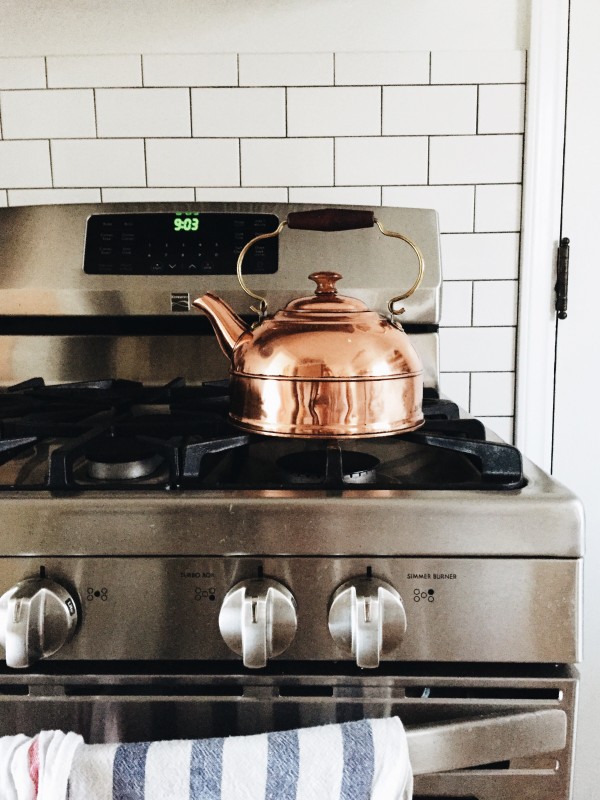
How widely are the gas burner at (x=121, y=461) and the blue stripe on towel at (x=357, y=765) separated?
313mm

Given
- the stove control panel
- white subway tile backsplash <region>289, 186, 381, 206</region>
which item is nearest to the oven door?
the stove control panel

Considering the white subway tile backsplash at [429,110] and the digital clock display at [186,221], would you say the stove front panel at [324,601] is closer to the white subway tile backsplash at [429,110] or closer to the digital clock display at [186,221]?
the digital clock display at [186,221]

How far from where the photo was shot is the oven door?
24.6 inches

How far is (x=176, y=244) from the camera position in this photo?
1.14 meters

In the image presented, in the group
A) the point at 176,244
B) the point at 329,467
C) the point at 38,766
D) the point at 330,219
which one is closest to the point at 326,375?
the point at 329,467

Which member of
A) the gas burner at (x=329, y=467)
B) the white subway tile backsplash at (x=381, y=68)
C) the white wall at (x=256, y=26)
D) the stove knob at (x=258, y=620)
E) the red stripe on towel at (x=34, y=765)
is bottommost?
the red stripe on towel at (x=34, y=765)

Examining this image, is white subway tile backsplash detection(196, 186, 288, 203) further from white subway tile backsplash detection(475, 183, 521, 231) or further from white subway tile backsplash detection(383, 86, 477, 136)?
white subway tile backsplash detection(475, 183, 521, 231)

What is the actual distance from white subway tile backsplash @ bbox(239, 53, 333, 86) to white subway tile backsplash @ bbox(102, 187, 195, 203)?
23cm

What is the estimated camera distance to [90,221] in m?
1.15

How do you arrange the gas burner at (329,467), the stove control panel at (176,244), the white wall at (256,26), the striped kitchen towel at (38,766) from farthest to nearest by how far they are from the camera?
the white wall at (256,26), the stove control panel at (176,244), the gas burner at (329,467), the striped kitchen towel at (38,766)

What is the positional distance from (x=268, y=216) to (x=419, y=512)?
0.69m

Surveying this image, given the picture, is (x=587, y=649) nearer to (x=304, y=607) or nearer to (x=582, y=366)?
(x=582, y=366)

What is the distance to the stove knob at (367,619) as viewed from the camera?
1.92 ft

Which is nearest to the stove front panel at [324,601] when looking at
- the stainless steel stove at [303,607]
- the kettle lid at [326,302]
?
the stainless steel stove at [303,607]
